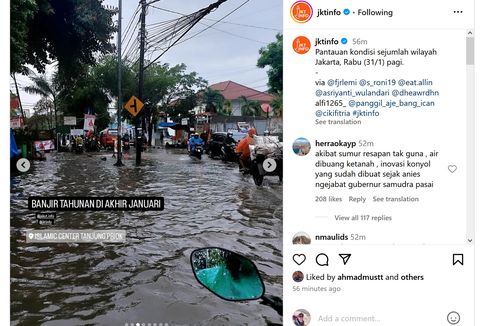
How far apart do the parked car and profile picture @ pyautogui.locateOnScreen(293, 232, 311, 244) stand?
1.48 meters

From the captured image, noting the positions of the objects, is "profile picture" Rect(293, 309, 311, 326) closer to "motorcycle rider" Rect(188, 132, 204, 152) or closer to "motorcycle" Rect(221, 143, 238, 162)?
"motorcycle rider" Rect(188, 132, 204, 152)

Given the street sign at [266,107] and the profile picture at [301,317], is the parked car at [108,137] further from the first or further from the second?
the profile picture at [301,317]

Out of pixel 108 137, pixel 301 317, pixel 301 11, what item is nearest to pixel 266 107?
pixel 301 11

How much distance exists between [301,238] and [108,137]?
1695mm

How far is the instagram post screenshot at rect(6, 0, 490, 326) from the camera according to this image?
1.86 m

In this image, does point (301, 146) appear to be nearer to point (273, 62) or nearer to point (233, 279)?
point (273, 62)

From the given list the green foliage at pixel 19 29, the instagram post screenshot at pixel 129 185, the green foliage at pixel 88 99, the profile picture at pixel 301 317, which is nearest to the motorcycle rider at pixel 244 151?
the instagram post screenshot at pixel 129 185

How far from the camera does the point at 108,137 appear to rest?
3066mm

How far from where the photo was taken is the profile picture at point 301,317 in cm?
192

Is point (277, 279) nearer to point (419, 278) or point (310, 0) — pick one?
point (419, 278)

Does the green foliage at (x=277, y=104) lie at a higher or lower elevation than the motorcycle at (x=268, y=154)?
higher

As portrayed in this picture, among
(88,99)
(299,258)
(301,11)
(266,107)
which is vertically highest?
(301,11)

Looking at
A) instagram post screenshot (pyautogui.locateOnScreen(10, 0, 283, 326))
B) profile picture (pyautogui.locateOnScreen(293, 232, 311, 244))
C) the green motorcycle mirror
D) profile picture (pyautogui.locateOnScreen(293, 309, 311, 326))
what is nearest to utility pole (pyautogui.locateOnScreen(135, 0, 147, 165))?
instagram post screenshot (pyautogui.locateOnScreen(10, 0, 283, 326))

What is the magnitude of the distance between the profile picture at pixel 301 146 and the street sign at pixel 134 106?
1121 mm
